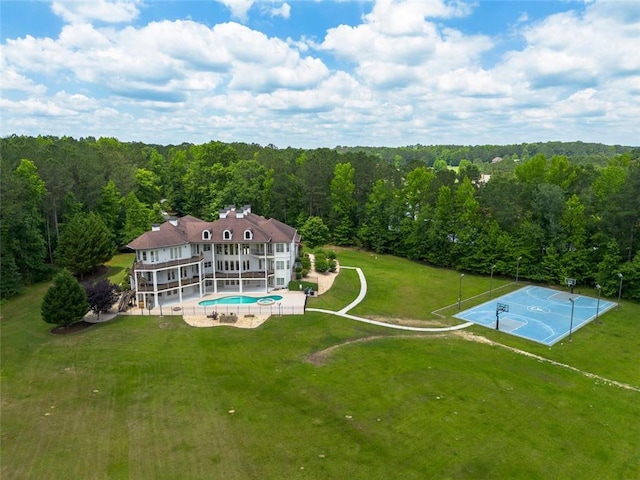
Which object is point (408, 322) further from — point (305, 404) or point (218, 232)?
point (218, 232)

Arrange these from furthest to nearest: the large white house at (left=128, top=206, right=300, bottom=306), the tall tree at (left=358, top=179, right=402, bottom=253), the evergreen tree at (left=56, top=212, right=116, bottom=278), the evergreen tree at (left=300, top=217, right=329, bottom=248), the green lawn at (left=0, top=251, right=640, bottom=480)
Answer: the tall tree at (left=358, top=179, right=402, bottom=253) < the evergreen tree at (left=300, top=217, right=329, bottom=248) < the evergreen tree at (left=56, top=212, right=116, bottom=278) < the large white house at (left=128, top=206, right=300, bottom=306) < the green lawn at (left=0, top=251, right=640, bottom=480)

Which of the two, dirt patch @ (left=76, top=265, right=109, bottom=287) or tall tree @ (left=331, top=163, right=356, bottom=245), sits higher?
tall tree @ (left=331, top=163, right=356, bottom=245)

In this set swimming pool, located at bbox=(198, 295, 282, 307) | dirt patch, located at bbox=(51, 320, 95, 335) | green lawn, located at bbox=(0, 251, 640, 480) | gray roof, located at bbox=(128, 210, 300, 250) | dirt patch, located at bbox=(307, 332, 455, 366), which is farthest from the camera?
gray roof, located at bbox=(128, 210, 300, 250)

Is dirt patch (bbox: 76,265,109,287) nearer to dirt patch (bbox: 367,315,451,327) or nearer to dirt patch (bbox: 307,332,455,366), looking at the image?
dirt patch (bbox: 307,332,455,366)

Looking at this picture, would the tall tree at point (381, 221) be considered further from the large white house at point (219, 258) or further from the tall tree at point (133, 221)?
the tall tree at point (133, 221)

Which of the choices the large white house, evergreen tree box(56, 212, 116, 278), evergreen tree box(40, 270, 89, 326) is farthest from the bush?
evergreen tree box(40, 270, 89, 326)

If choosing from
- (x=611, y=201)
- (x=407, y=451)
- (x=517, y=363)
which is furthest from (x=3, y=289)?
(x=611, y=201)

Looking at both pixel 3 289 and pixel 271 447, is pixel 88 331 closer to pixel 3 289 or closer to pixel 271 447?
pixel 3 289

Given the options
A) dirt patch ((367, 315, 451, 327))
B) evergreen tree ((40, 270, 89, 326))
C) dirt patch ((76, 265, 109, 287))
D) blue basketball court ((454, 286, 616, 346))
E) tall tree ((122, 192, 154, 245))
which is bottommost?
blue basketball court ((454, 286, 616, 346))
